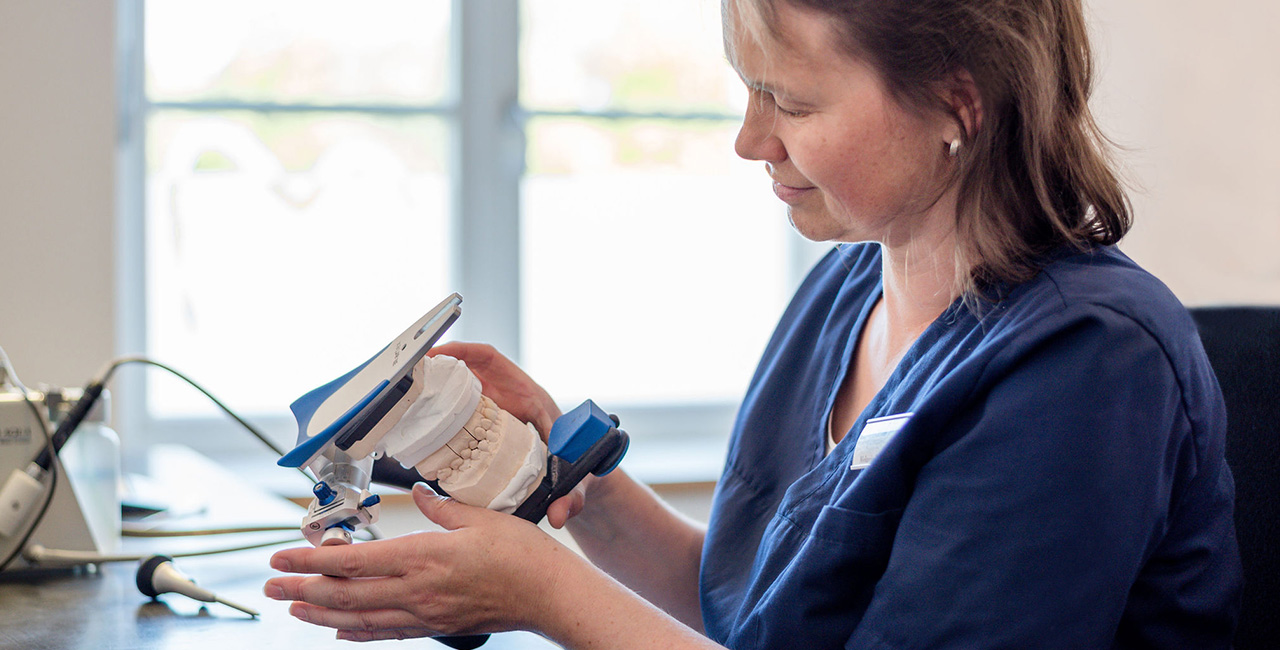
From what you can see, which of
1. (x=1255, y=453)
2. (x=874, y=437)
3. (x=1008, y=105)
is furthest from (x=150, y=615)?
(x=1255, y=453)

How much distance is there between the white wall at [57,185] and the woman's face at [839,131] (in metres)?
1.55

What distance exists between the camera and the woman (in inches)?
27.9

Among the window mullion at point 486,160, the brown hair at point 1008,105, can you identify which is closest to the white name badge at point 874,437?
the brown hair at point 1008,105

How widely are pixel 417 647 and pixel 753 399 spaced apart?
0.46 m

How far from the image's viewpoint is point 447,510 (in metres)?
0.82

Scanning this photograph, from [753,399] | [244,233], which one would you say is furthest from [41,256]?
[753,399]

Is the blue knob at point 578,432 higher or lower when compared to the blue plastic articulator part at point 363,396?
lower

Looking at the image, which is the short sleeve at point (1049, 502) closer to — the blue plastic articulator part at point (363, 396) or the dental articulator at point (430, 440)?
the dental articulator at point (430, 440)

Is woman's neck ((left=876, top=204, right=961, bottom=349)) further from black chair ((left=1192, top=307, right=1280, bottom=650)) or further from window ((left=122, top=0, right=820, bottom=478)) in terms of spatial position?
window ((left=122, top=0, right=820, bottom=478))

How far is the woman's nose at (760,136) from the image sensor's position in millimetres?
930

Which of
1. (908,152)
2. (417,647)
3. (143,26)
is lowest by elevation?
(417,647)

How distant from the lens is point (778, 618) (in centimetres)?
83

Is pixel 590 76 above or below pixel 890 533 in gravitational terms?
above

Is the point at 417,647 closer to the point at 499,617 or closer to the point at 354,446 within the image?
the point at 499,617
